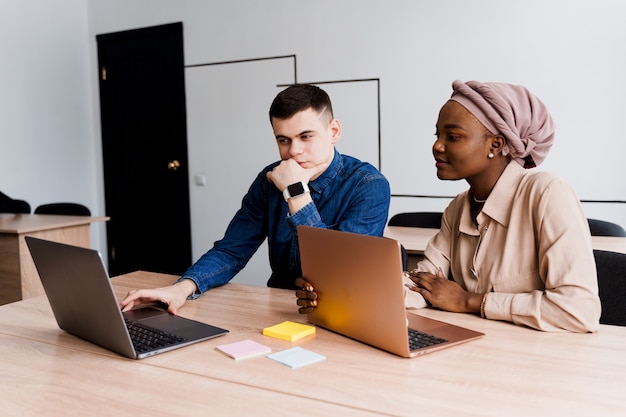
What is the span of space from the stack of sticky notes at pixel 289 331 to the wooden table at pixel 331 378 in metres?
0.02

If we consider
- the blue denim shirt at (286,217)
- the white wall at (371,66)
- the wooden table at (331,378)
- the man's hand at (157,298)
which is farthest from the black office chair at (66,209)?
the wooden table at (331,378)

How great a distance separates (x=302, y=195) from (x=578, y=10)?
2.89 meters

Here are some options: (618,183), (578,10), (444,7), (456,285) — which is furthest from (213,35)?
(456,285)

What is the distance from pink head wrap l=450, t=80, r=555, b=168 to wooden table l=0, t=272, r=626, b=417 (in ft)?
1.47

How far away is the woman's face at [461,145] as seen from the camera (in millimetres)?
1438

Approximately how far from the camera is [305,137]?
1.72 m

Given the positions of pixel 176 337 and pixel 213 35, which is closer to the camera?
pixel 176 337

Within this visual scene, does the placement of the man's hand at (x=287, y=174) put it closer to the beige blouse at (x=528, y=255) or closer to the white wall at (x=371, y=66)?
the beige blouse at (x=528, y=255)

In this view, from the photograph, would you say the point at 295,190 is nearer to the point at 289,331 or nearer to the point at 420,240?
the point at 289,331

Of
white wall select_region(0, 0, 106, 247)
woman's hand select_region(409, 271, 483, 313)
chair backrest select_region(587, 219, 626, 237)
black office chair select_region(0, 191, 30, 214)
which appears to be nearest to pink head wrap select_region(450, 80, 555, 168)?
woman's hand select_region(409, 271, 483, 313)

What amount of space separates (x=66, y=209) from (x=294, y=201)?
3.16 m

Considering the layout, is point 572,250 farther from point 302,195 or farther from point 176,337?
point 176,337

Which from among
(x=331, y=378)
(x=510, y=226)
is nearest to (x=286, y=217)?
(x=510, y=226)

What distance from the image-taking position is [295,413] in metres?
0.90
